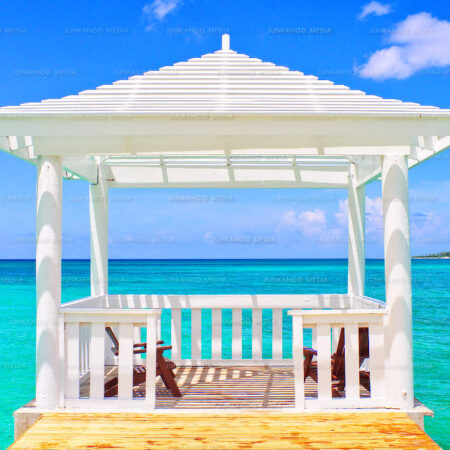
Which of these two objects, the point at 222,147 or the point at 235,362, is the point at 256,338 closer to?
the point at 235,362

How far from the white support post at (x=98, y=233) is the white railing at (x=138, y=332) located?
26cm

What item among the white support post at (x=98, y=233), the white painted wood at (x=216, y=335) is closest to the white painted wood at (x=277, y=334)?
the white painted wood at (x=216, y=335)

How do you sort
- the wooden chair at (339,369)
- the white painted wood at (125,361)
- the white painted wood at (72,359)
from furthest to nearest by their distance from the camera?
the wooden chair at (339,369) < the white painted wood at (72,359) < the white painted wood at (125,361)

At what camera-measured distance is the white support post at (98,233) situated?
24.6ft

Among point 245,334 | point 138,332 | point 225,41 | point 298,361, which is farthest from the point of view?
point 245,334

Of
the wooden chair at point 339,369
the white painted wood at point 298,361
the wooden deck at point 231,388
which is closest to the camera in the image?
the white painted wood at point 298,361

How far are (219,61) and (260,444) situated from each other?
153 inches

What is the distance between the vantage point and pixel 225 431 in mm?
4371

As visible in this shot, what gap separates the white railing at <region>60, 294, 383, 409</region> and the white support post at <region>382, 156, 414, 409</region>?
0.21 meters

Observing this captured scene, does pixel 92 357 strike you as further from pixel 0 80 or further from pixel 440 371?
pixel 0 80

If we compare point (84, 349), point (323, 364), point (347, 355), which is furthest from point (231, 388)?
point (84, 349)

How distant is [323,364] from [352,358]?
28cm

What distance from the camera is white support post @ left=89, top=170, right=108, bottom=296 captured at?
7500mm

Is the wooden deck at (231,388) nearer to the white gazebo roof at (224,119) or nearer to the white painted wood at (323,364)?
the white painted wood at (323,364)
